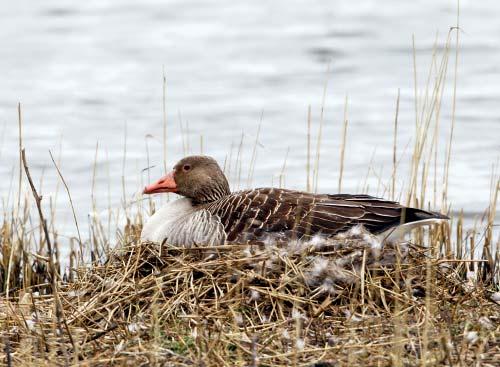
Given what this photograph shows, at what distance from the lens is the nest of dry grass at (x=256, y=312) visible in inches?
245

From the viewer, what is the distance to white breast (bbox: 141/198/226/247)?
816cm

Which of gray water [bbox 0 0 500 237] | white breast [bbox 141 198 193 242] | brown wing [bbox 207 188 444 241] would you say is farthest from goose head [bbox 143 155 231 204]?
gray water [bbox 0 0 500 237]

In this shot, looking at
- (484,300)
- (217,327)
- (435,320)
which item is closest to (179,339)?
(217,327)

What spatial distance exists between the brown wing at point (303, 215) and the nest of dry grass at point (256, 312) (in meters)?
0.29

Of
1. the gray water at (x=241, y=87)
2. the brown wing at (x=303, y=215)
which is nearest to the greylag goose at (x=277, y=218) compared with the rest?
the brown wing at (x=303, y=215)

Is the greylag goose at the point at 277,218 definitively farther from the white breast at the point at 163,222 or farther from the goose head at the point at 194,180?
the goose head at the point at 194,180

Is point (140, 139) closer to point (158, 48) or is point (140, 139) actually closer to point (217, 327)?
point (158, 48)

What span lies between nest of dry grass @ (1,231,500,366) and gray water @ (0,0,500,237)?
4566 millimetres

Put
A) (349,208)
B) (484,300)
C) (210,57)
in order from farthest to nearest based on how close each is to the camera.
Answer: (210,57) → (349,208) → (484,300)

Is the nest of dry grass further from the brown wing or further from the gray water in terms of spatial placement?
the gray water

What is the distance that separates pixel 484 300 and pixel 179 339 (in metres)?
2.13

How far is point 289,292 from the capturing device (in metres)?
7.30

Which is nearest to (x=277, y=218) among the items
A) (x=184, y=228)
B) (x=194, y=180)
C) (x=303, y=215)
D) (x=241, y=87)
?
(x=303, y=215)

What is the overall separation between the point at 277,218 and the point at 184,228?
2.40 ft
